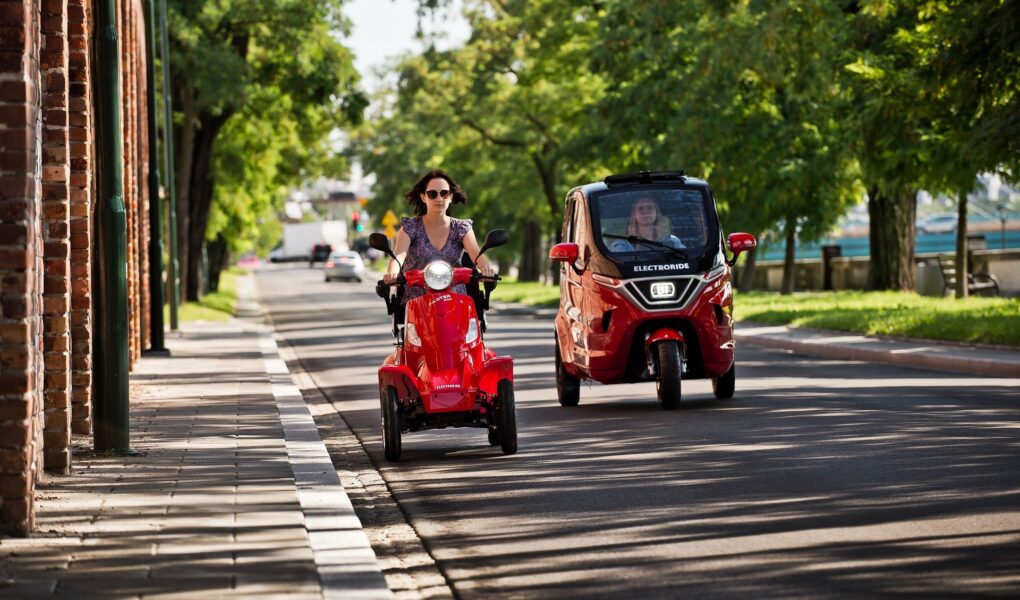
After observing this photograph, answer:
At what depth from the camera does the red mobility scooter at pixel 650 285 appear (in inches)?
609

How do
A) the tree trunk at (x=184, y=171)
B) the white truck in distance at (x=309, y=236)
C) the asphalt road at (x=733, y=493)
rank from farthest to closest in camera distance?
the white truck in distance at (x=309, y=236)
the tree trunk at (x=184, y=171)
the asphalt road at (x=733, y=493)

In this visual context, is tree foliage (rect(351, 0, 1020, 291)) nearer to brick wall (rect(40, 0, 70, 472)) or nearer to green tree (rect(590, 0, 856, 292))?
green tree (rect(590, 0, 856, 292))

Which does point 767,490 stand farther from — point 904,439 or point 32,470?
point 32,470

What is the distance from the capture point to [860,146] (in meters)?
30.2

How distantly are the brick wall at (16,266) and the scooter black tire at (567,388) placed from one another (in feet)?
27.5

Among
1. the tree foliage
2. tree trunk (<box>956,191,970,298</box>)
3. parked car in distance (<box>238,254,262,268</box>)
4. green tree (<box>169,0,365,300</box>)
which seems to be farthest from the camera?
parked car in distance (<box>238,254,262,268</box>)

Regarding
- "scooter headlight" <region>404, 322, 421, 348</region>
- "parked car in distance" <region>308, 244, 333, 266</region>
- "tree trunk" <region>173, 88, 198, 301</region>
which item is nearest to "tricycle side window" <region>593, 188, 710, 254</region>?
"scooter headlight" <region>404, 322, 421, 348</region>

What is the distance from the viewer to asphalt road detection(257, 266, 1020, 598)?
24.7 ft

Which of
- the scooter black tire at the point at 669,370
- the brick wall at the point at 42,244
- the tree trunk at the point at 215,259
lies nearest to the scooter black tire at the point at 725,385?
the scooter black tire at the point at 669,370

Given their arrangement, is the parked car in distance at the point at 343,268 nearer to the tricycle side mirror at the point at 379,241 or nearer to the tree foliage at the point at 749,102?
the tree foliage at the point at 749,102

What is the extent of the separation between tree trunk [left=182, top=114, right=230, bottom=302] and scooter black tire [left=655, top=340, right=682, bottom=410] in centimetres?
2996

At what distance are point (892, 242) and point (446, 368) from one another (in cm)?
2748

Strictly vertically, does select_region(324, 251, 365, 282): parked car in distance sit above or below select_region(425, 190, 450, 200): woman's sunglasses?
below

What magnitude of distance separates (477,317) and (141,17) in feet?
60.9
